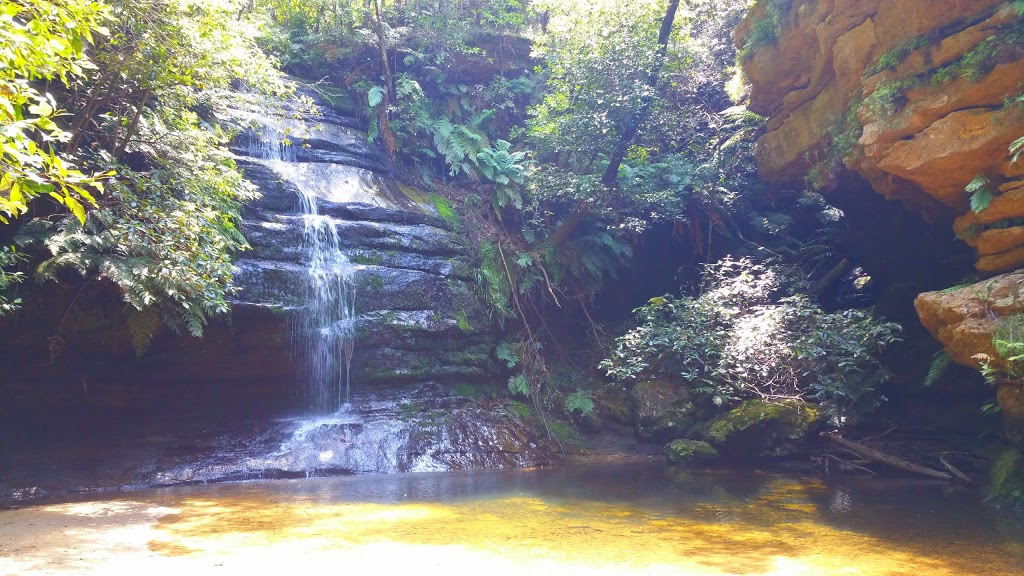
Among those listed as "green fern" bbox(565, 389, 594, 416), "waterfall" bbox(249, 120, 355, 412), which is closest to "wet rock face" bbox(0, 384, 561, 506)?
"waterfall" bbox(249, 120, 355, 412)

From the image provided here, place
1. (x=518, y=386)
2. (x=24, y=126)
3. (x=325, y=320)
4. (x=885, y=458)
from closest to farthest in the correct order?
(x=24, y=126), (x=885, y=458), (x=325, y=320), (x=518, y=386)

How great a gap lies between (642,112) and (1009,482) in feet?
29.1

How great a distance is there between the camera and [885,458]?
924 centimetres

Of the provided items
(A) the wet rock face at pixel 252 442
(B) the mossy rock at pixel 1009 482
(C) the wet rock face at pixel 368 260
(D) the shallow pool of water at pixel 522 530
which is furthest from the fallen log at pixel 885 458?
(C) the wet rock face at pixel 368 260

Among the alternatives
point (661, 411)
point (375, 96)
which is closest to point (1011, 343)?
point (661, 411)

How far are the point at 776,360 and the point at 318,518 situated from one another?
24.0 ft

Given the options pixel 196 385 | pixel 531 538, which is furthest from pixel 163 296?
pixel 531 538

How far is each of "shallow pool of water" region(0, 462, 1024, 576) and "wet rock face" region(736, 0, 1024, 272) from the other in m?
3.87

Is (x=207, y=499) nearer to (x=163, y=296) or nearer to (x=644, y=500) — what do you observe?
(x=163, y=296)

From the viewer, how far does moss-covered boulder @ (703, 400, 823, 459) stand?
9.74 m

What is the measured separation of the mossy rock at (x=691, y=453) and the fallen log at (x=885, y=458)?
1772 mm

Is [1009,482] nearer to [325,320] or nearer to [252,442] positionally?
[325,320]

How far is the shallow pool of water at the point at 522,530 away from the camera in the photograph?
14.4 ft

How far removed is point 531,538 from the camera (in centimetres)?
519
